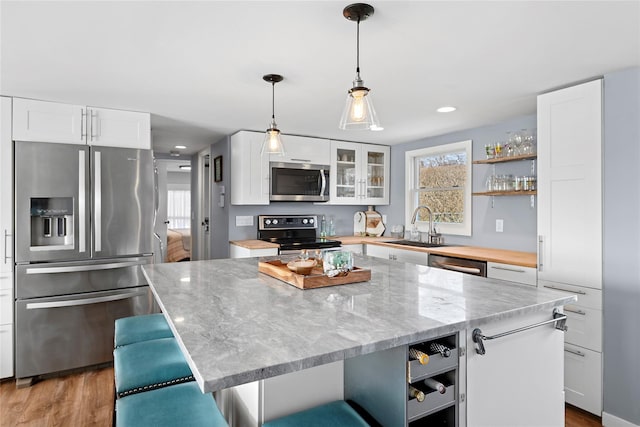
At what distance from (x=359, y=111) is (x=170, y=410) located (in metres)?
1.34

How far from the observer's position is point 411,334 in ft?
3.59

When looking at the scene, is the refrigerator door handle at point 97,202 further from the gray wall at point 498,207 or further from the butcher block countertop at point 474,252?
the gray wall at point 498,207

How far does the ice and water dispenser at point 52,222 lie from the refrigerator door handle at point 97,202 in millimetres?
169

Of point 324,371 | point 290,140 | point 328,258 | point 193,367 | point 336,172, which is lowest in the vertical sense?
point 324,371

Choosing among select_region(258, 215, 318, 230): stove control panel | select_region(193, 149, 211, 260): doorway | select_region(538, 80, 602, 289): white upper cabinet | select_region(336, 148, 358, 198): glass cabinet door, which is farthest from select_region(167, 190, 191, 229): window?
select_region(538, 80, 602, 289): white upper cabinet

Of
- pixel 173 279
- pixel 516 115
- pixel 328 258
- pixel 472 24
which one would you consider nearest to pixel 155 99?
pixel 173 279

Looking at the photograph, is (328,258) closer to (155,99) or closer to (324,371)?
(324,371)

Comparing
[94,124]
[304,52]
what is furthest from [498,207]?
[94,124]

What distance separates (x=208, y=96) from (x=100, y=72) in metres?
0.74

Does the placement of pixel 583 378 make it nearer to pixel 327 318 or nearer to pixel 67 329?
pixel 327 318

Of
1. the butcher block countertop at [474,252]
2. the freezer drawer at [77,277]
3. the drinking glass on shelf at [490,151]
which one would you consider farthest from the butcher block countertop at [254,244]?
the drinking glass on shelf at [490,151]

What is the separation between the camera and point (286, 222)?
4.64 meters

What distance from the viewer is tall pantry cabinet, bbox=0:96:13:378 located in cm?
277

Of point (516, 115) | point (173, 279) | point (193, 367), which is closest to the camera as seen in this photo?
point (193, 367)
